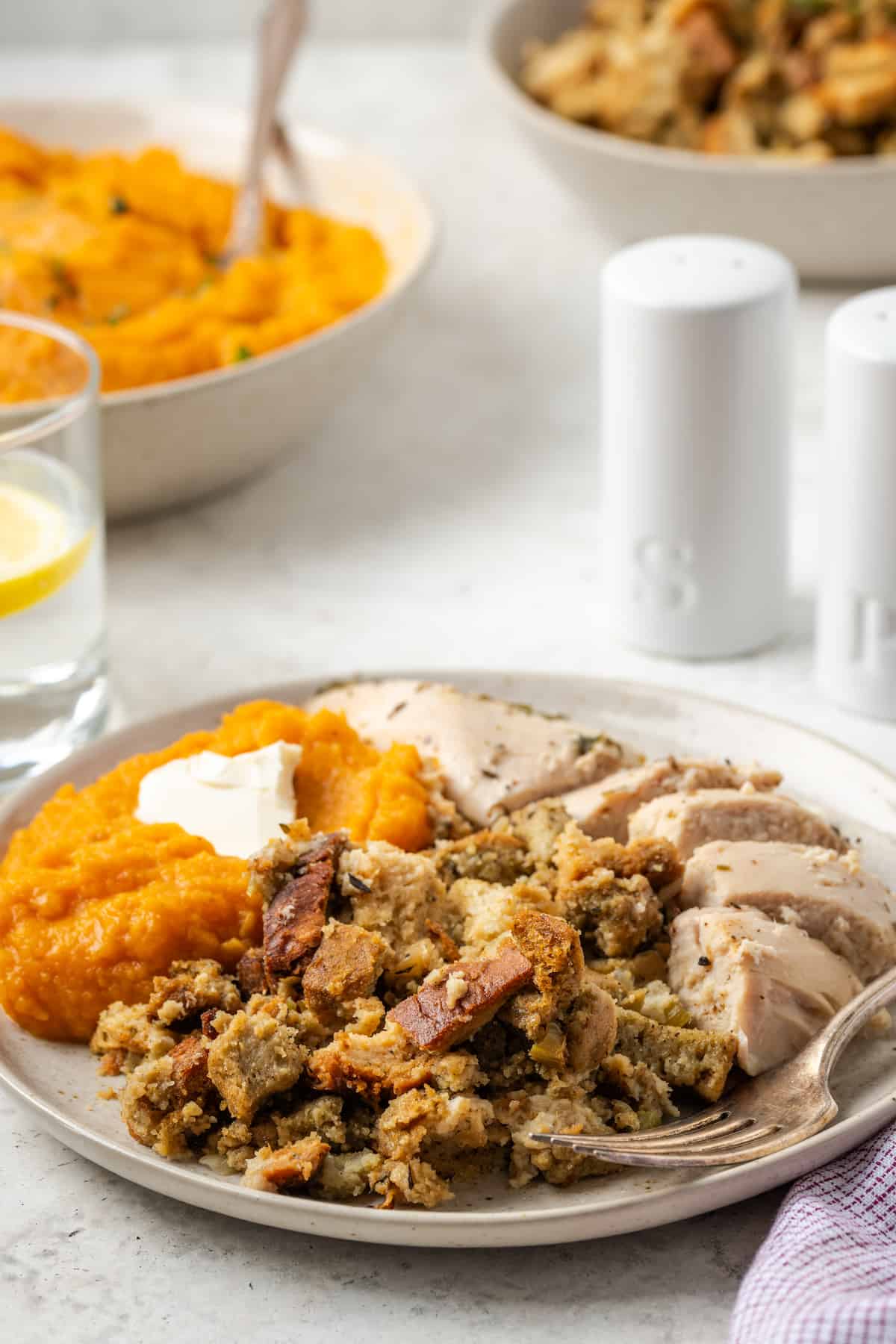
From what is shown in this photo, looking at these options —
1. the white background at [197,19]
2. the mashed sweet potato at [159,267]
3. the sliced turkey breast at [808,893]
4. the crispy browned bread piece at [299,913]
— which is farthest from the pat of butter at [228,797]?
the white background at [197,19]

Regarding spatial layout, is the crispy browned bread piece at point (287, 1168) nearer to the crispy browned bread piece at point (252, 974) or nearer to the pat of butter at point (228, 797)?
the crispy browned bread piece at point (252, 974)

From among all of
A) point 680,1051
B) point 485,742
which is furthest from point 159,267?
point 680,1051

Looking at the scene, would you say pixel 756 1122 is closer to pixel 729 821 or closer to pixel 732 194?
pixel 729 821

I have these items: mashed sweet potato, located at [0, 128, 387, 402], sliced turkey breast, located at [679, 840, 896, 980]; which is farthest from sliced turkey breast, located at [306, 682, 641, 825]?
mashed sweet potato, located at [0, 128, 387, 402]

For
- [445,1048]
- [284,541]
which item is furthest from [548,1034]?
[284,541]

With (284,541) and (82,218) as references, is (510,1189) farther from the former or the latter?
(82,218)
